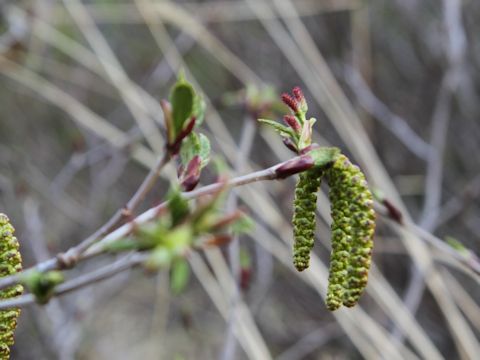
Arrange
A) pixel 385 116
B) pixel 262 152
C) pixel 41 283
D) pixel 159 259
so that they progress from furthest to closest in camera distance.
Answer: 1. pixel 262 152
2. pixel 385 116
3. pixel 41 283
4. pixel 159 259

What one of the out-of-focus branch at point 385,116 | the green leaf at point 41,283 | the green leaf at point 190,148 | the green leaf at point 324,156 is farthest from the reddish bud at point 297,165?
the out-of-focus branch at point 385,116

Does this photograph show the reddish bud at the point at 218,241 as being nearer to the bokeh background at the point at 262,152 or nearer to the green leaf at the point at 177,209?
the green leaf at the point at 177,209

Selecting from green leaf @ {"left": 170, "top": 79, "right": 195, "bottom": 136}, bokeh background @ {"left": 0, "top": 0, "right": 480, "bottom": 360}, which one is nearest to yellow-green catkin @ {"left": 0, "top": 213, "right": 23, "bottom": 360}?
green leaf @ {"left": 170, "top": 79, "right": 195, "bottom": 136}

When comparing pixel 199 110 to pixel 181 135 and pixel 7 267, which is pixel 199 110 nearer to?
pixel 181 135

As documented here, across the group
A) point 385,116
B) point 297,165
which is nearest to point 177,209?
point 297,165

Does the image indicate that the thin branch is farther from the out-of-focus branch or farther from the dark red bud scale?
the out-of-focus branch

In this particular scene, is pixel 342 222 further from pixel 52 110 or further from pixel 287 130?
pixel 52 110

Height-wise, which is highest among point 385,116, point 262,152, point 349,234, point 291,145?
point 262,152
